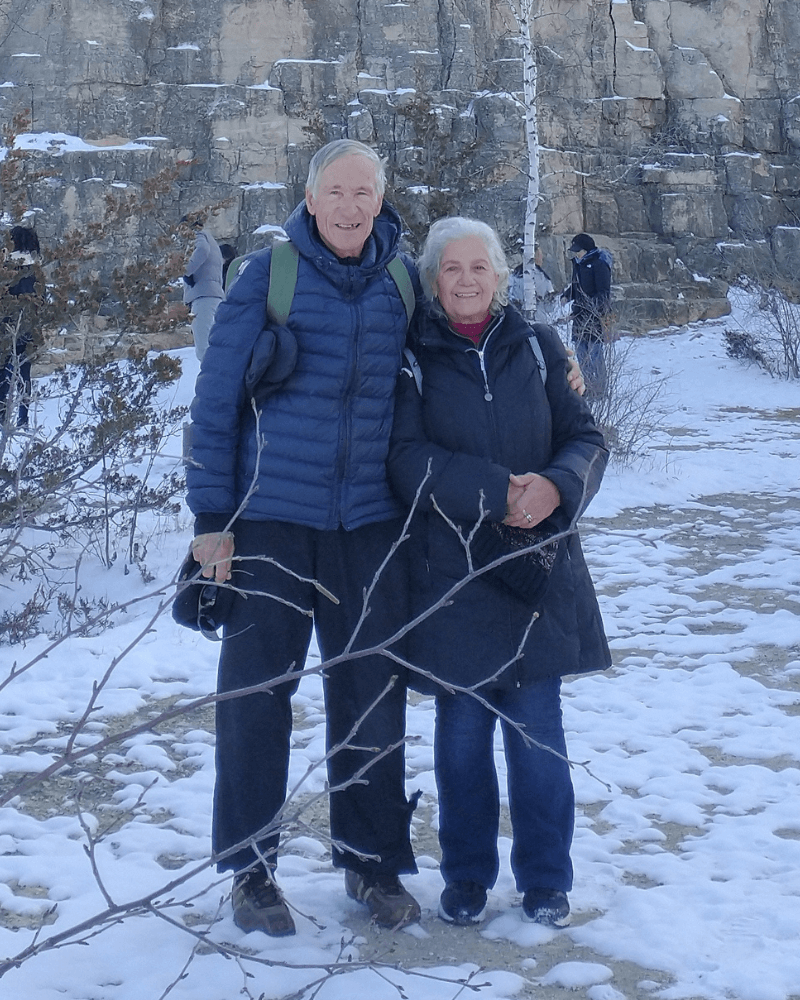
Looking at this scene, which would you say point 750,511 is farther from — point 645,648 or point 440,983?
point 440,983

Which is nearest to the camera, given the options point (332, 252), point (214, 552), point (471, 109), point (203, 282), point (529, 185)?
point (214, 552)

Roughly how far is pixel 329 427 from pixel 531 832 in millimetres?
1065

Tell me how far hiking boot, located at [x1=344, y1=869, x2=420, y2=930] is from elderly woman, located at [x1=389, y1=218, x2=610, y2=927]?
9cm

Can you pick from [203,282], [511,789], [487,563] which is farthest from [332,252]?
[203,282]

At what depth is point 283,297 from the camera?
262 centimetres

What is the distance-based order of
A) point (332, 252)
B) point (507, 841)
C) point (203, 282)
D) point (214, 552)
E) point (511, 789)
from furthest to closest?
point (203, 282), point (507, 841), point (511, 789), point (332, 252), point (214, 552)

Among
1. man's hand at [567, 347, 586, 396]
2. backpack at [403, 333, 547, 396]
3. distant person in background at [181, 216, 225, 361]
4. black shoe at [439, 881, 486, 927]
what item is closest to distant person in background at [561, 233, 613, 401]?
distant person in background at [181, 216, 225, 361]

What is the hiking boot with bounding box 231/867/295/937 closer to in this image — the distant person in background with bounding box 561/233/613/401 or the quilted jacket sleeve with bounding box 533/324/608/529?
the quilted jacket sleeve with bounding box 533/324/608/529

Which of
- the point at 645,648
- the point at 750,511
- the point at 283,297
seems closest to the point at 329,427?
the point at 283,297

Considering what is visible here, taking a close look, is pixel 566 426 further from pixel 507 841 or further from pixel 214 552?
pixel 507 841

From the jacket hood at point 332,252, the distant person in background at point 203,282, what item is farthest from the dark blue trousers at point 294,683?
the distant person in background at point 203,282

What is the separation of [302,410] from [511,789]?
1.02 meters

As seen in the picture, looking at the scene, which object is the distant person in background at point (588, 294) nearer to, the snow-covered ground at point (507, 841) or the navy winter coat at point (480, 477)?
the snow-covered ground at point (507, 841)

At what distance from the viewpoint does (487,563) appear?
2725 mm
